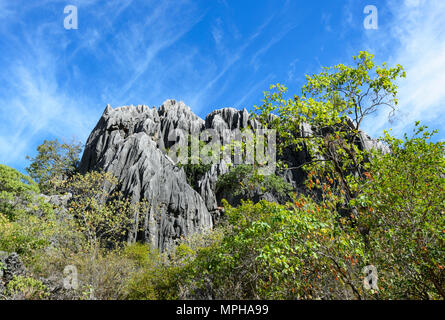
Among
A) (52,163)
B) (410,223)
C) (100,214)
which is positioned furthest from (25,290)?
(52,163)

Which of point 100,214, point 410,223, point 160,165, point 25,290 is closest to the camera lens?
point 410,223

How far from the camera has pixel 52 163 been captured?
2085 inches

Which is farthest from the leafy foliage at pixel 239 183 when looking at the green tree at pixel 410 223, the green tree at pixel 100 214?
the green tree at pixel 410 223

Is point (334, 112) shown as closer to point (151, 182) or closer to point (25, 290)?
point (25, 290)


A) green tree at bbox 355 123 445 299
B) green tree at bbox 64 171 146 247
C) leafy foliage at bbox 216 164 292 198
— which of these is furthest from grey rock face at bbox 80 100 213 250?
green tree at bbox 355 123 445 299

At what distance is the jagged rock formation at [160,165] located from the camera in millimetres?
33312

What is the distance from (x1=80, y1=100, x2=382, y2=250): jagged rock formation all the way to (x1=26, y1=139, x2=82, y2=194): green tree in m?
4.28

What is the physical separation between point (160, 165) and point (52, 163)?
1116 inches

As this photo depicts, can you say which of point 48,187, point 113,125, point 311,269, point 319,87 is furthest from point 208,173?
point 311,269

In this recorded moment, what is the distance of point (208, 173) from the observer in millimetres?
46812

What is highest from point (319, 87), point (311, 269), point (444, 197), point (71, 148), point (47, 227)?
point (71, 148)

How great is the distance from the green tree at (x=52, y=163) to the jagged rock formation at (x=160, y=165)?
14.0ft
